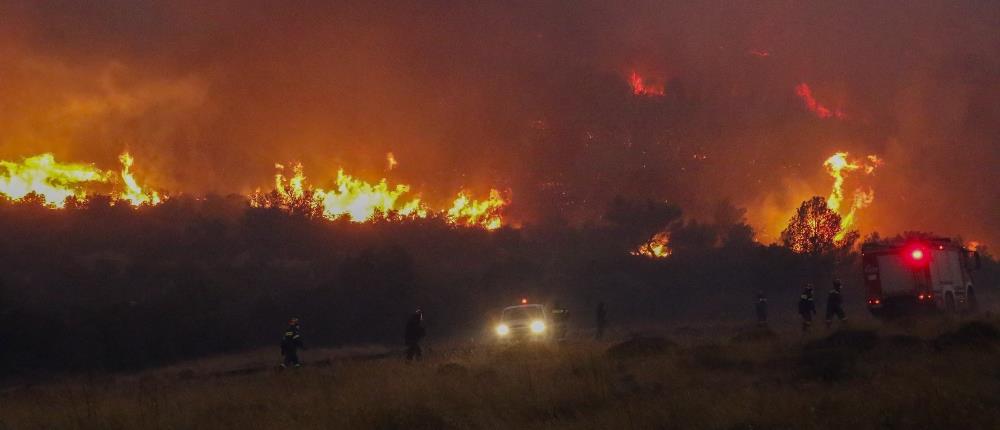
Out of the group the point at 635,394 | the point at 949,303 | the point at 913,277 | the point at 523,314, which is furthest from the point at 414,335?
the point at 949,303

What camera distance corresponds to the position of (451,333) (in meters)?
63.1

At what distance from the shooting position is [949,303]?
113 feet

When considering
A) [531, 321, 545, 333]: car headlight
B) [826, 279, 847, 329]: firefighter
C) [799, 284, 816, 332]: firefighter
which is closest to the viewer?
[826, 279, 847, 329]: firefighter

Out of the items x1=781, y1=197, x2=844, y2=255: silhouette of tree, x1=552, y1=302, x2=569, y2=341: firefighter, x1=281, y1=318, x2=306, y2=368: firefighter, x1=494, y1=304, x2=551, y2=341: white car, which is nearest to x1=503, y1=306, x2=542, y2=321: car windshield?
x1=494, y1=304, x2=551, y2=341: white car

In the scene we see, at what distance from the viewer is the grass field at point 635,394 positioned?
13078mm

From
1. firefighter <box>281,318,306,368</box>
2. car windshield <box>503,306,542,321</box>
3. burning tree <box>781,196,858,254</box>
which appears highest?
burning tree <box>781,196,858,254</box>

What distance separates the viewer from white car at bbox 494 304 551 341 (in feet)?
115

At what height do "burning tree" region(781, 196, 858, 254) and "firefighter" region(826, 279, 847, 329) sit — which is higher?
"burning tree" region(781, 196, 858, 254)

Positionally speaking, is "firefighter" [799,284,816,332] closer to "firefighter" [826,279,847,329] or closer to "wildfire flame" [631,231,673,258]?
"firefighter" [826,279,847,329]

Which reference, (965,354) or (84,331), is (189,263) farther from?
(965,354)

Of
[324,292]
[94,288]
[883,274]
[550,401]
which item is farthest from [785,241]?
[550,401]

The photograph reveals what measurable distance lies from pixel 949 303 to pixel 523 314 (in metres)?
16.0

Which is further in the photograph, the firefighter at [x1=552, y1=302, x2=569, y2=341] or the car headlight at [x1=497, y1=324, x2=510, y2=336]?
the firefighter at [x1=552, y1=302, x2=569, y2=341]

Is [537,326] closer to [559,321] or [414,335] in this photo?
[559,321]
